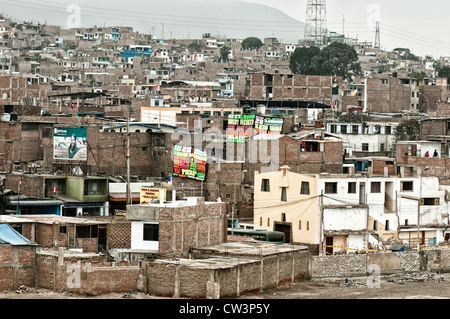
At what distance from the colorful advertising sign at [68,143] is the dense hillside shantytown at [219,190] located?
0.06 m

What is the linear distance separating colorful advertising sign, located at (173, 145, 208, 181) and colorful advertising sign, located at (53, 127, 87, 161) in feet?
15.6

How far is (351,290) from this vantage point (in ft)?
114

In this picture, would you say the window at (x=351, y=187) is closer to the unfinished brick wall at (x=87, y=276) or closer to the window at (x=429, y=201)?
the window at (x=429, y=201)

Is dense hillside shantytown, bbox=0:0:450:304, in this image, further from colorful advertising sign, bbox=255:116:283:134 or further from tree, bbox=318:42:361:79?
tree, bbox=318:42:361:79

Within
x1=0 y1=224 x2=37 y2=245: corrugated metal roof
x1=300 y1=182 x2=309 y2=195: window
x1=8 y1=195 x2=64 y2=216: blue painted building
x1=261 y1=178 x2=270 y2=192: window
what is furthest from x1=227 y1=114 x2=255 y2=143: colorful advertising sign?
x1=0 y1=224 x2=37 y2=245: corrugated metal roof

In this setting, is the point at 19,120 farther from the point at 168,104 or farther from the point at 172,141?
the point at 168,104

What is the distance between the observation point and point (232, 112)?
74.6m

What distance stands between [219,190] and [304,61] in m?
82.4

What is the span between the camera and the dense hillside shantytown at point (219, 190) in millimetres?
31922

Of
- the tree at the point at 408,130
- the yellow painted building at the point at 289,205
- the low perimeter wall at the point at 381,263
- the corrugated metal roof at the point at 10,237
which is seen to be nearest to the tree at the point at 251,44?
Answer: the tree at the point at 408,130

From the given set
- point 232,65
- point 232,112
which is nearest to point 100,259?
point 232,112

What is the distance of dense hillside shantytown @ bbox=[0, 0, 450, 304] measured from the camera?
31.9 m

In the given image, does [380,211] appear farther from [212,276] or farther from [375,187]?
[212,276]
